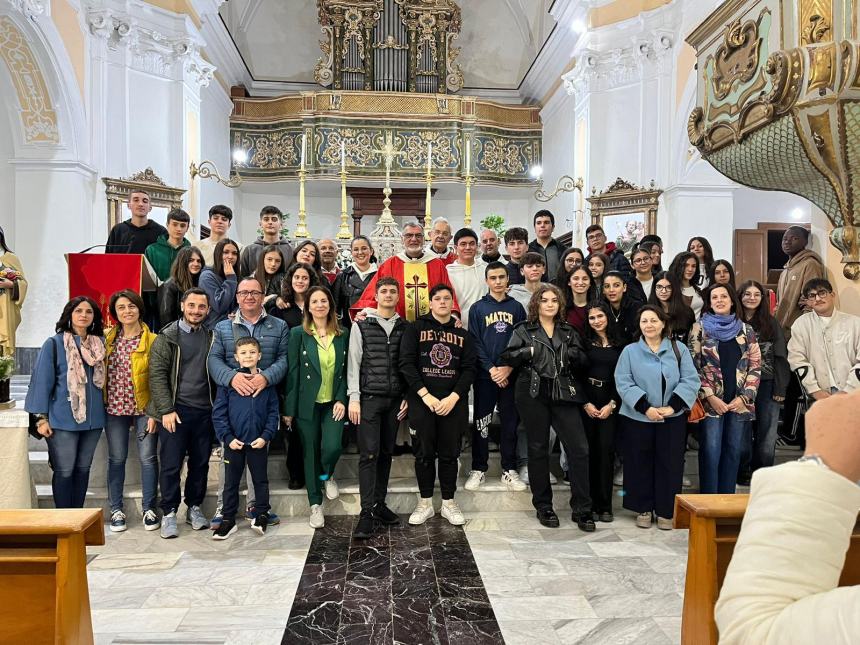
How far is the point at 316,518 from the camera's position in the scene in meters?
3.98

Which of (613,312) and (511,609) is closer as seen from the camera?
(511,609)

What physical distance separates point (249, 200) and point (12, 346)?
933 centimetres

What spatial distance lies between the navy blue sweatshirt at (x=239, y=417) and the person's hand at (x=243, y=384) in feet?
0.14

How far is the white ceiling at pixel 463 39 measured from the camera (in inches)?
541

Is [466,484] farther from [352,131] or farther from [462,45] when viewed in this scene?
[462,45]

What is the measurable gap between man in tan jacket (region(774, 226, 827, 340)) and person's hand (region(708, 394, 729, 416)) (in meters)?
1.26

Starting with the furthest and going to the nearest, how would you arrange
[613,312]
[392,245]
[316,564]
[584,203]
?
[584,203]
[392,245]
[613,312]
[316,564]

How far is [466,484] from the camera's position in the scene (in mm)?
4332

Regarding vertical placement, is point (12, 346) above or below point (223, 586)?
above

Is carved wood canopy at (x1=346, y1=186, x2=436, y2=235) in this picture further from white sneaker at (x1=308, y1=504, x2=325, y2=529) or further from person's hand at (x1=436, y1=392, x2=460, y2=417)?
white sneaker at (x1=308, y1=504, x2=325, y2=529)

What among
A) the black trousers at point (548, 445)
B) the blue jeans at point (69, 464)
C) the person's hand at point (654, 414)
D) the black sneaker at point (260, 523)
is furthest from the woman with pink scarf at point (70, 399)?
the person's hand at point (654, 414)

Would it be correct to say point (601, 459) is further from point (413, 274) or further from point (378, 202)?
point (378, 202)

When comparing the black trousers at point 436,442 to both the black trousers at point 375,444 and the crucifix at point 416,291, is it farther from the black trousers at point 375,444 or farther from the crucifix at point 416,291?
the crucifix at point 416,291

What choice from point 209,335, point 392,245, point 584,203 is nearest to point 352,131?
point 392,245
